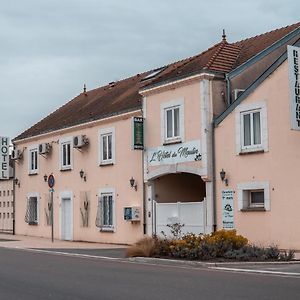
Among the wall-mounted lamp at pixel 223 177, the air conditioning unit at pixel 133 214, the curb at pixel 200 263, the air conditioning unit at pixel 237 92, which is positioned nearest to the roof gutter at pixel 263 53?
the air conditioning unit at pixel 237 92

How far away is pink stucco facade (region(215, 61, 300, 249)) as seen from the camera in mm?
20219

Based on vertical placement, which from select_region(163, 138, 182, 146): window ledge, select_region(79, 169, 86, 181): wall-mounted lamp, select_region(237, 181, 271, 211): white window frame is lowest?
select_region(237, 181, 271, 211): white window frame

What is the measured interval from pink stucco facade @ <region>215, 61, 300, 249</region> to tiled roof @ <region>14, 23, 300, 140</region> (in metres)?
3.18

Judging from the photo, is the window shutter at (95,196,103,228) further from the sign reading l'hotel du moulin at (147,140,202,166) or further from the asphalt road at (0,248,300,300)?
the asphalt road at (0,248,300,300)

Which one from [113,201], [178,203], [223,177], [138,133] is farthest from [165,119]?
[113,201]

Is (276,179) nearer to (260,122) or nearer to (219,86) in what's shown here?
(260,122)

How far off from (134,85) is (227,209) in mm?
11779

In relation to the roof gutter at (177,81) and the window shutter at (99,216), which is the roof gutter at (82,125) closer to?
the roof gutter at (177,81)

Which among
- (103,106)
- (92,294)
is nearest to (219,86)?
(103,106)

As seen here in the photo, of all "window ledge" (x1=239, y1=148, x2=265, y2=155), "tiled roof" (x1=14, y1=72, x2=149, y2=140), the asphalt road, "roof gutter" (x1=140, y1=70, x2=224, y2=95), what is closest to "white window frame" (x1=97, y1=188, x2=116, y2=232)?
"tiled roof" (x1=14, y1=72, x2=149, y2=140)

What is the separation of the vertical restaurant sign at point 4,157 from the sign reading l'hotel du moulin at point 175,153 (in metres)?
14.3

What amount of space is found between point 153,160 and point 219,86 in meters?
4.22

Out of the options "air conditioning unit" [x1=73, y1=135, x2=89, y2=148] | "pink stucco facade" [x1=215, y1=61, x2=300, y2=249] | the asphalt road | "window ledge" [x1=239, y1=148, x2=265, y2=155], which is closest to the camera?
the asphalt road

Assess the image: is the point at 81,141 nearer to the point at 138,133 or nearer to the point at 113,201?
the point at 113,201
